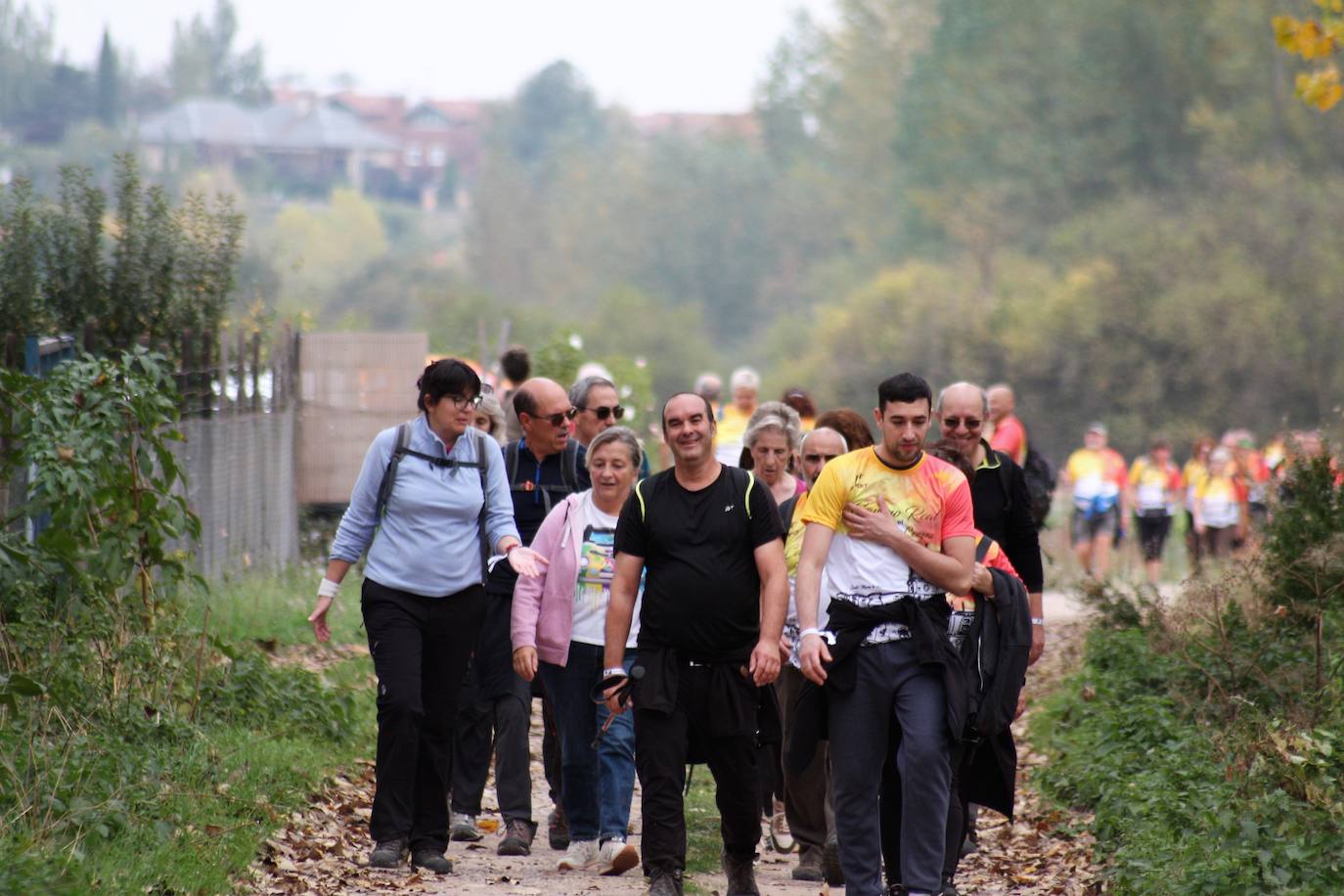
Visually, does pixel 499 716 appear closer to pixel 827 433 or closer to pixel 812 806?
pixel 812 806

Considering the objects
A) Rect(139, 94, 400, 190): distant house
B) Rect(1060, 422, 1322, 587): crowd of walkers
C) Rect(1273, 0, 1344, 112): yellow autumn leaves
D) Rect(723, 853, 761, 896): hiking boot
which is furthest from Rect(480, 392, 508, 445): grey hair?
Rect(139, 94, 400, 190): distant house

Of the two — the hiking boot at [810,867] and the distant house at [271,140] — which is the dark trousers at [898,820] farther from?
the distant house at [271,140]

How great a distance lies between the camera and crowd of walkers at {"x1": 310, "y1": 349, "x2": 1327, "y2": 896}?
686 cm

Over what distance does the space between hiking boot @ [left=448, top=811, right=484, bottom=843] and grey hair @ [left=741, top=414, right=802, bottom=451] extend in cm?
217

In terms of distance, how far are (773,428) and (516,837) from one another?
2.15 m

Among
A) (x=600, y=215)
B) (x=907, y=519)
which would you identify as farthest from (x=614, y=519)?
(x=600, y=215)

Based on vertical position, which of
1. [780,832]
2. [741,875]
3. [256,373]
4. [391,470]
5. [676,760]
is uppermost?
[256,373]

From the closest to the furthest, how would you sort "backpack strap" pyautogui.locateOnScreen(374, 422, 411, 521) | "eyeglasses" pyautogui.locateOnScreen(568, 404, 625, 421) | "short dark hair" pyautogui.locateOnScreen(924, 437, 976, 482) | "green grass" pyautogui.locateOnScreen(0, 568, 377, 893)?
"green grass" pyautogui.locateOnScreen(0, 568, 377, 893), "short dark hair" pyautogui.locateOnScreen(924, 437, 976, 482), "backpack strap" pyautogui.locateOnScreen(374, 422, 411, 521), "eyeglasses" pyautogui.locateOnScreen(568, 404, 625, 421)

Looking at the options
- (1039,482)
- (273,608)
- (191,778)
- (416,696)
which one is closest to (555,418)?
(416,696)

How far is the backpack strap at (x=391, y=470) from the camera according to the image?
784 cm

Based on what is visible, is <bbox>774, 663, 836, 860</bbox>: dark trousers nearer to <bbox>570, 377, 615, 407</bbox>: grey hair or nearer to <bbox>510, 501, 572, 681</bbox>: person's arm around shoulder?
<bbox>510, 501, 572, 681</bbox>: person's arm around shoulder

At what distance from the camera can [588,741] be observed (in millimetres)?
8289

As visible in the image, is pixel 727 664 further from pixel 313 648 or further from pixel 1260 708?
pixel 313 648

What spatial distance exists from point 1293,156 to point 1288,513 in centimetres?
4753
